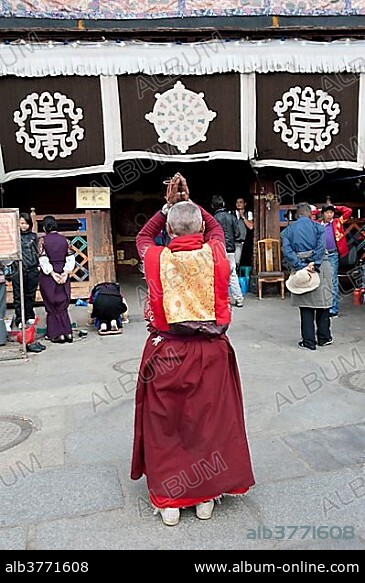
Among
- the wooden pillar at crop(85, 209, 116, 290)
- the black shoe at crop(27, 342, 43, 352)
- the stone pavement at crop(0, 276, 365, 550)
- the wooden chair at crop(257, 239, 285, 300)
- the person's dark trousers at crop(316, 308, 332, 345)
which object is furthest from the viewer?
the wooden chair at crop(257, 239, 285, 300)

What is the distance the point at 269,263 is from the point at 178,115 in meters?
3.41

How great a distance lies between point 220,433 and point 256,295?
311 inches

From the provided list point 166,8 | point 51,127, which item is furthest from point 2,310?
point 166,8

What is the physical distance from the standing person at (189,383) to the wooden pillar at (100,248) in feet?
22.4

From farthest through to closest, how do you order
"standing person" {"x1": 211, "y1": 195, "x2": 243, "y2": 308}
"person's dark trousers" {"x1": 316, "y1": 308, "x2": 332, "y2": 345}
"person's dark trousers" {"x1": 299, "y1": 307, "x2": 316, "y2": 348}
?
"standing person" {"x1": 211, "y1": 195, "x2": 243, "y2": 308} → "person's dark trousers" {"x1": 316, "y1": 308, "x2": 332, "y2": 345} → "person's dark trousers" {"x1": 299, "y1": 307, "x2": 316, "y2": 348}

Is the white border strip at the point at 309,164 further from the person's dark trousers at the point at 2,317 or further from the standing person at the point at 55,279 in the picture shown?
the person's dark trousers at the point at 2,317

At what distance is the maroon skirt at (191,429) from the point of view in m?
3.24

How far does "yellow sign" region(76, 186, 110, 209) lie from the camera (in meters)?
9.88

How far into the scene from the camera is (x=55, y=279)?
7668 mm

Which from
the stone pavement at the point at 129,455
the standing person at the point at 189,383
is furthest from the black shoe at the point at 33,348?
the standing person at the point at 189,383

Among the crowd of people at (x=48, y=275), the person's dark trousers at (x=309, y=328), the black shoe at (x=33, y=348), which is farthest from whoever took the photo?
the crowd of people at (x=48, y=275)

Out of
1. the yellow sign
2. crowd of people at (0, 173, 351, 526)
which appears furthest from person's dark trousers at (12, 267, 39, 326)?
crowd of people at (0, 173, 351, 526)

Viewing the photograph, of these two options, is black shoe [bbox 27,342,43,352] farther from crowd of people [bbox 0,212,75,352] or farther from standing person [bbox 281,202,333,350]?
standing person [bbox 281,202,333,350]

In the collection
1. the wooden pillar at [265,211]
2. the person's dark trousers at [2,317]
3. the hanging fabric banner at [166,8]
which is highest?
the hanging fabric banner at [166,8]
